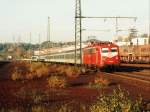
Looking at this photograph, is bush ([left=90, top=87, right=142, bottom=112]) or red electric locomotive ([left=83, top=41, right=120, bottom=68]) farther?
red electric locomotive ([left=83, top=41, right=120, bottom=68])

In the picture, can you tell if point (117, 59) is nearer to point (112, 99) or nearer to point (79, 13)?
point (79, 13)

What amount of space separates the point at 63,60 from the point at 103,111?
5273 cm

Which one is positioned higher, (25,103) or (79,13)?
(79,13)

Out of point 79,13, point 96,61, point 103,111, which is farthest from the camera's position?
point 79,13

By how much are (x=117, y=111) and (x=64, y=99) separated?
21.1 ft

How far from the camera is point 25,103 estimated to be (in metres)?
14.7

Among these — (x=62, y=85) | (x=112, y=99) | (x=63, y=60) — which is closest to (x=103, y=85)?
(x=62, y=85)

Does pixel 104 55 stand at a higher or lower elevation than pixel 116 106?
higher

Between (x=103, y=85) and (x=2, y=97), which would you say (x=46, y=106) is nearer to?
(x=2, y=97)

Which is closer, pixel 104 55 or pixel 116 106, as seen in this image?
pixel 116 106

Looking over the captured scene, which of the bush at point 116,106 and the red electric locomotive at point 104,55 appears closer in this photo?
the bush at point 116,106

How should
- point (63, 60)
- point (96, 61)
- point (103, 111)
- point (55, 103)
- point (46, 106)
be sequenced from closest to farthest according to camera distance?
point (103, 111) < point (46, 106) < point (55, 103) < point (96, 61) < point (63, 60)

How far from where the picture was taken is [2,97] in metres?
17.0

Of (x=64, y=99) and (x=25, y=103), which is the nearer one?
(x=25, y=103)
